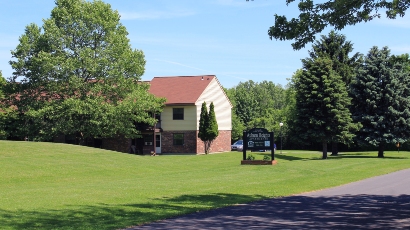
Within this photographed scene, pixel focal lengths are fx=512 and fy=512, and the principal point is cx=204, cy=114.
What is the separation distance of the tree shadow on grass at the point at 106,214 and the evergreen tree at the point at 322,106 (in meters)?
29.5

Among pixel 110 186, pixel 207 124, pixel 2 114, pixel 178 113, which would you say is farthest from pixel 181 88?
pixel 110 186

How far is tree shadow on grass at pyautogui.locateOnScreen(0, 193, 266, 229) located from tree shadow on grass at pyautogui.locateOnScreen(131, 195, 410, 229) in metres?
0.65

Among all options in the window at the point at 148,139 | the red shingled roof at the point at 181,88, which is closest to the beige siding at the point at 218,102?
the red shingled roof at the point at 181,88

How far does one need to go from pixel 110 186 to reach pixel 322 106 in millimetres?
27973

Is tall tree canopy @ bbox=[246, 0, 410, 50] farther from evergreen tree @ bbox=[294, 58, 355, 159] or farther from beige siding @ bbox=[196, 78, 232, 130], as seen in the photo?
beige siding @ bbox=[196, 78, 232, 130]

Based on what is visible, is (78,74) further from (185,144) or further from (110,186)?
(110,186)

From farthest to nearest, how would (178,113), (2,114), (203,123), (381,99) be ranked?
(178,113) < (203,123) < (2,114) < (381,99)

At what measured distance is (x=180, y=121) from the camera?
169 feet

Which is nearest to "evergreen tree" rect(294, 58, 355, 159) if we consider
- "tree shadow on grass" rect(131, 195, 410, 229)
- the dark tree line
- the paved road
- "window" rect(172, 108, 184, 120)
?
the dark tree line

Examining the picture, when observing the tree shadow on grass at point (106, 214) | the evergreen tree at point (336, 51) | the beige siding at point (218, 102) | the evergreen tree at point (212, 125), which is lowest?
the tree shadow on grass at point (106, 214)

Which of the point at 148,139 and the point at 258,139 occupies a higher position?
the point at 148,139

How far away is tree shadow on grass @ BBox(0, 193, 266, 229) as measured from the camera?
11.1m

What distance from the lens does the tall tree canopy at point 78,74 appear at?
137 feet

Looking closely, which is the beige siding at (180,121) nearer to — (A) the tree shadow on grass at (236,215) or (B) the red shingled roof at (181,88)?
(B) the red shingled roof at (181,88)
